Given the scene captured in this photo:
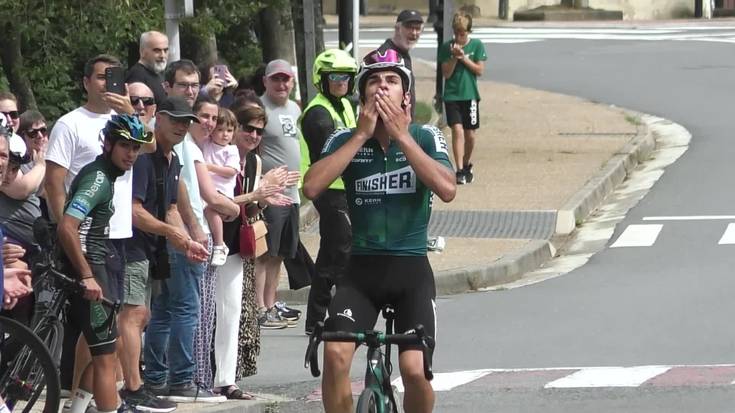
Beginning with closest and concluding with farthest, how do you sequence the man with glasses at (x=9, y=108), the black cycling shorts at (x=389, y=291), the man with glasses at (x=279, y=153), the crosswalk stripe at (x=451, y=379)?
the black cycling shorts at (x=389, y=291)
the man with glasses at (x=9, y=108)
the crosswalk stripe at (x=451, y=379)
the man with glasses at (x=279, y=153)

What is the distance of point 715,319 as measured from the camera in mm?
12211

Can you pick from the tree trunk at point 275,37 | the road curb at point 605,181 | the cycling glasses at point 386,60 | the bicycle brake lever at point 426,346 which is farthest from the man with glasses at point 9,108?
the tree trunk at point 275,37

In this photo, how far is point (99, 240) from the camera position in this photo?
27.4ft

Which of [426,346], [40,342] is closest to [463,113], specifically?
[40,342]

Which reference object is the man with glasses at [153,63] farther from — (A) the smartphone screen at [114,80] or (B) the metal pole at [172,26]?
(A) the smartphone screen at [114,80]

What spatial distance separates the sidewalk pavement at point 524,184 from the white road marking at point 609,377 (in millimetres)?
3724

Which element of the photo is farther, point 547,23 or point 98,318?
point 547,23

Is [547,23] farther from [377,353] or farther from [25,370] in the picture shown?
[377,353]

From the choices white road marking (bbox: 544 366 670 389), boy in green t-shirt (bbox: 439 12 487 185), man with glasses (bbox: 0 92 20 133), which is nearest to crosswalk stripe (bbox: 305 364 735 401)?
white road marking (bbox: 544 366 670 389)

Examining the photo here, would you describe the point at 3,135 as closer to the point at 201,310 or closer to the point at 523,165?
the point at 201,310

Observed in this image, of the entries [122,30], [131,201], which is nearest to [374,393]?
[131,201]

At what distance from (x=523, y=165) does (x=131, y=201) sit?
12.2m

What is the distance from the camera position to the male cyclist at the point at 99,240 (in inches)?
319

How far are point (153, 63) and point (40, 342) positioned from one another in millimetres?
4254
